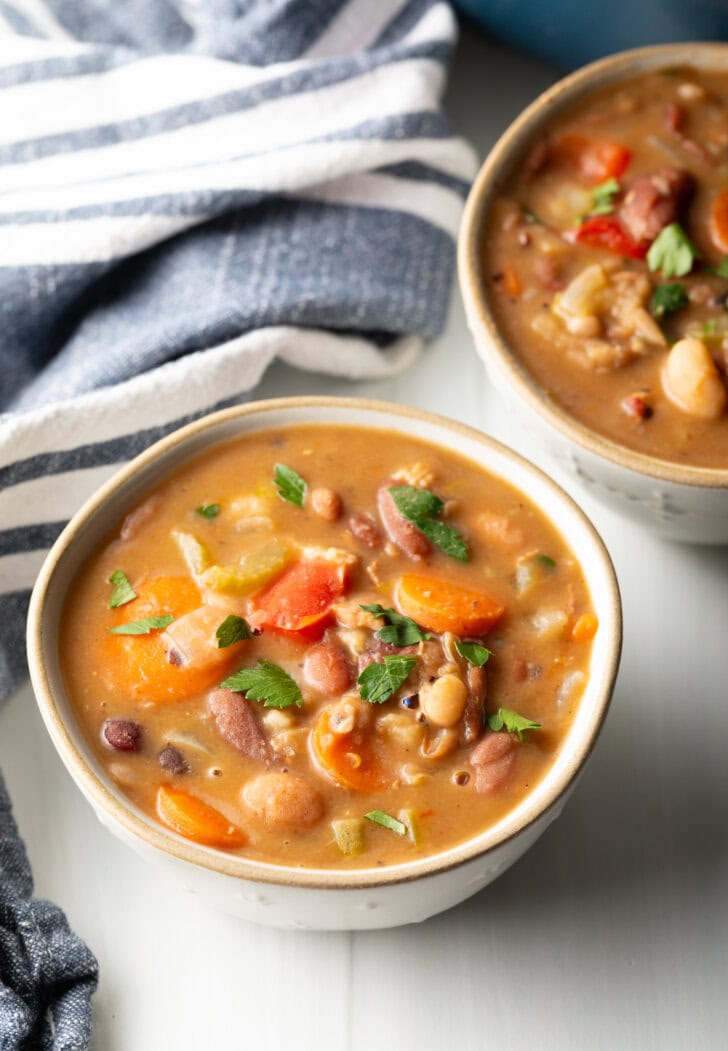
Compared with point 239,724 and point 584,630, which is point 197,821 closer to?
point 239,724

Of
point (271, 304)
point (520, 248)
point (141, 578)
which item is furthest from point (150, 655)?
point (520, 248)

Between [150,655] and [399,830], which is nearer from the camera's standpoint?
[399,830]

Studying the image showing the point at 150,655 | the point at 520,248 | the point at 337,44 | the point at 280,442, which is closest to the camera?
the point at 150,655

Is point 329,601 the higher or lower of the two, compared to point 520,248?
lower

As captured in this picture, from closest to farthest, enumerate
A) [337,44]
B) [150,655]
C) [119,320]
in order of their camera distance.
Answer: [150,655] → [119,320] → [337,44]

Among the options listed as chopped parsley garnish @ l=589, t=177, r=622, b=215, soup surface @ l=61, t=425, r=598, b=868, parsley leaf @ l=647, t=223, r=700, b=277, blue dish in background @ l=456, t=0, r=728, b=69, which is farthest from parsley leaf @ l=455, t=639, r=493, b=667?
blue dish in background @ l=456, t=0, r=728, b=69

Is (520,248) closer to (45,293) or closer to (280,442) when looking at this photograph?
(280,442)

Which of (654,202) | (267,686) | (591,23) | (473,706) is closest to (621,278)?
(654,202)
